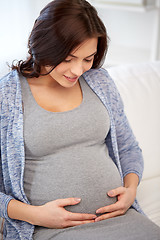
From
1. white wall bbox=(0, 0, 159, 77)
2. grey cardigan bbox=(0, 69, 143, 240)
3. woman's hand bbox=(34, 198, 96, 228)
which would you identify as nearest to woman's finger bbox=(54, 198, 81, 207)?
woman's hand bbox=(34, 198, 96, 228)

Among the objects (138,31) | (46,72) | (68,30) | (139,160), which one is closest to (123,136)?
(139,160)

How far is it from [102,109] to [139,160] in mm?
248

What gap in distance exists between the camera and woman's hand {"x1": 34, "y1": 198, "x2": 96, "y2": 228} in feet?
3.40

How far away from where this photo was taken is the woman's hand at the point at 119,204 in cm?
110

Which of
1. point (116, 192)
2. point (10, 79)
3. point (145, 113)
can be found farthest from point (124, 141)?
point (10, 79)

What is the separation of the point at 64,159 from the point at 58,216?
0.58 feet

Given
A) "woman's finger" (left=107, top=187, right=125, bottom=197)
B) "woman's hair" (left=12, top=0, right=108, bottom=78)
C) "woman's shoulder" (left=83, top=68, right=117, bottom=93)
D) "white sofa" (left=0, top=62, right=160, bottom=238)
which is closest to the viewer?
"woman's hair" (left=12, top=0, right=108, bottom=78)

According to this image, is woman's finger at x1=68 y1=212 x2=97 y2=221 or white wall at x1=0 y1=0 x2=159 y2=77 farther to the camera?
white wall at x1=0 y1=0 x2=159 y2=77

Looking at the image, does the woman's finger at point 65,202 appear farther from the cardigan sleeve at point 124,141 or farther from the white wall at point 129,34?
the white wall at point 129,34

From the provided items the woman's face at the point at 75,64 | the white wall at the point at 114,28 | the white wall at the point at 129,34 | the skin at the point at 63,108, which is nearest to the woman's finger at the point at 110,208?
the skin at the point at 63,108

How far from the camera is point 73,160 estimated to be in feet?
3.67

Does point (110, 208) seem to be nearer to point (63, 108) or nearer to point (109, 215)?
point (109, 215)

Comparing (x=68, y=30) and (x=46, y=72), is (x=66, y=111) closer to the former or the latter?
(x=46, y=72)

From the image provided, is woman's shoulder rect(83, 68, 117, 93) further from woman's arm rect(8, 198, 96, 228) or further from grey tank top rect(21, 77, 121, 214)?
woman's arm rect(8, 198, 96, 228)
